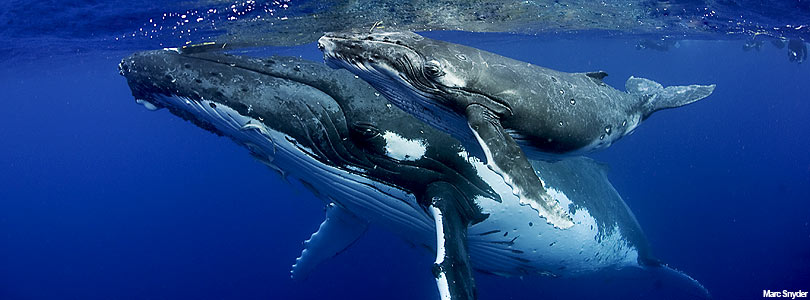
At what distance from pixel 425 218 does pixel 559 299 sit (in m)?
9.53

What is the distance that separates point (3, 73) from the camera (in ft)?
96.0

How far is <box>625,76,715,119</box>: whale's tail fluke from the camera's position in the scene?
5.45 m

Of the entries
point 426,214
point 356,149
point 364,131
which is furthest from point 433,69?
point 426,214

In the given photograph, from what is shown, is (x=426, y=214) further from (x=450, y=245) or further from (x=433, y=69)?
(x=433, y=69)

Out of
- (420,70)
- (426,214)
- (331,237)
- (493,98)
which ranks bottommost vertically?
(331,237)

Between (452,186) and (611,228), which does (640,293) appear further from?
(452,186)

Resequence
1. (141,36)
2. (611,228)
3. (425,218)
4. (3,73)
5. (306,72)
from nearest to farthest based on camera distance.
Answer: (306,72) < (425,218) < (611,228) < (141,36) < (3,73)

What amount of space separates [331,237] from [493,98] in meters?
5.80

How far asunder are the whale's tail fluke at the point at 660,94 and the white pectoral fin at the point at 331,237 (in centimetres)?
456

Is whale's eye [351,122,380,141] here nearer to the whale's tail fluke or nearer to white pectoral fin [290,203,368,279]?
white pectoral fin [290,203,368,279]

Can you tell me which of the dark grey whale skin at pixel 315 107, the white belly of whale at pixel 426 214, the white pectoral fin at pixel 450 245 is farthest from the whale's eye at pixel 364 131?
the white pectoral fin at pixel 450 245

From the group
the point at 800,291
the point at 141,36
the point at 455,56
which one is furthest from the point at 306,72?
the point at 800,291

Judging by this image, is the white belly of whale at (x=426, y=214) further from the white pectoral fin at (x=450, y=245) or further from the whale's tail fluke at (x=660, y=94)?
the whale's tail fluke at (x=660, y=94)

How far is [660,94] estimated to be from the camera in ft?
18.2
